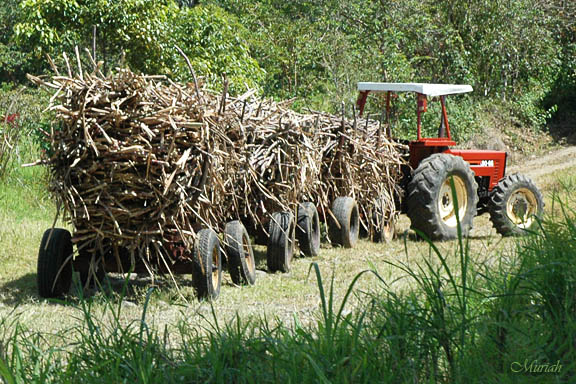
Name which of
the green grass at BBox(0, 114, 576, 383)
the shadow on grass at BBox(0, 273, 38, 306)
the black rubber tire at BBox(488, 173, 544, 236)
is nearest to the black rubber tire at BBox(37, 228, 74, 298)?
the shadow on grass at BBox(0, 273, 38, 306)

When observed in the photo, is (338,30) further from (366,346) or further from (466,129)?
(366,346)

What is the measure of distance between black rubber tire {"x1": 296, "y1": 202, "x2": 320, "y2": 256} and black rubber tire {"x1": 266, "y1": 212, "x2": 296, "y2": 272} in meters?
0.43

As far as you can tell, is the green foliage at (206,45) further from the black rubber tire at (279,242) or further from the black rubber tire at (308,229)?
the black rubber tire at (279,242)

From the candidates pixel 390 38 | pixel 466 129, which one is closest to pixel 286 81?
pixel 390 38

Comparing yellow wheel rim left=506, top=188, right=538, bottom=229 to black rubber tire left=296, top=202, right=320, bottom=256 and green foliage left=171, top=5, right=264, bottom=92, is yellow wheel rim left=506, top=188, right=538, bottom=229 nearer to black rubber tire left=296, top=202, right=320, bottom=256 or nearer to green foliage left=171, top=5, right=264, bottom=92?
black rubber tire left=296, top=202, right=320, bottom=256

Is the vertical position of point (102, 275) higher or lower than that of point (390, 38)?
lower

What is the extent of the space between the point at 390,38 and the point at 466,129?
305 cm

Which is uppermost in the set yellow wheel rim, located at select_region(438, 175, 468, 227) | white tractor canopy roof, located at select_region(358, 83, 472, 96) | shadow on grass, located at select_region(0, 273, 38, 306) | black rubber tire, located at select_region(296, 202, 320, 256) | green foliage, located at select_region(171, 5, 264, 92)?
green foliage, located at select_region(171, 5, 264, 92)

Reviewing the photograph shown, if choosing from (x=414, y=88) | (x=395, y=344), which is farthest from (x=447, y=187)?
(x=395, y=344)

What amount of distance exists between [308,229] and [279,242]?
740mm

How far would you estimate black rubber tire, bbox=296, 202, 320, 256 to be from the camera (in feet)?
26.7

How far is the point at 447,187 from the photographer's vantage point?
385 inches

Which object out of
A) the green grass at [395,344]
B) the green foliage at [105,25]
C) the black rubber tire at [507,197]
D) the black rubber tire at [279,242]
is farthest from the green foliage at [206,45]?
the green grass at [395,344]

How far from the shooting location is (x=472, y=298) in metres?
3.76
